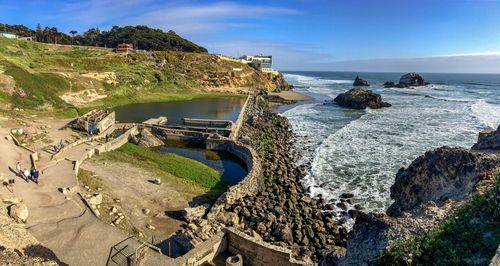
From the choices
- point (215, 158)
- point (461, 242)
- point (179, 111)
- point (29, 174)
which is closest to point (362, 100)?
point (179, 111)

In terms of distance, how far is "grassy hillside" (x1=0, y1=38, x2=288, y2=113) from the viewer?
146 feet

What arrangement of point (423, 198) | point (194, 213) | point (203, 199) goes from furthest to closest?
1. point (203, 199)
2. point (194, 213)
3. point (423, 198)

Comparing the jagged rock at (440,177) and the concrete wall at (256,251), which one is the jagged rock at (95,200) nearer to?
the concrete wall at (256,251)

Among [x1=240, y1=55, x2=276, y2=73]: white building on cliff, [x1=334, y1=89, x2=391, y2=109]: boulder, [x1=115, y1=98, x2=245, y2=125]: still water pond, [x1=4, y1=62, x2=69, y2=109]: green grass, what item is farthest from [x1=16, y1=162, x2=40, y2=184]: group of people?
[x1=240, y1=55, x2=276, y2=73]: white building on cliff

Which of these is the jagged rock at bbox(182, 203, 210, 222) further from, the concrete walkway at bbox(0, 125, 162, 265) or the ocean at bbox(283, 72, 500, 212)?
the ocean at bbox(283, 72, 500, 212)

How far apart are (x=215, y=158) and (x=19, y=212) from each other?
18117mm

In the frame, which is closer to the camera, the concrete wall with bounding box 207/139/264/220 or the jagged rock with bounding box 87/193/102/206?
the jagged rock with bounding box 87/193/102/206

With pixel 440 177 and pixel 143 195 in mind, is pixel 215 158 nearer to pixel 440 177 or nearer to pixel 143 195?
pixel 143 195

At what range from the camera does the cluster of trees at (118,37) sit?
108m

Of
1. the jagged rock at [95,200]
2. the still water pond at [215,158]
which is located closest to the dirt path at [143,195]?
the jagged rock at [95,200]

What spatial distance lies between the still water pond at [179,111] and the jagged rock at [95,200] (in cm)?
2681

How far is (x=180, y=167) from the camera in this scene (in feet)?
87.2

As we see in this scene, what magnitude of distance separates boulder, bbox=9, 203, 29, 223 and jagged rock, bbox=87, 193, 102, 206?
3.11 metres

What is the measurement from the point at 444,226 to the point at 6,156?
23696 mm
